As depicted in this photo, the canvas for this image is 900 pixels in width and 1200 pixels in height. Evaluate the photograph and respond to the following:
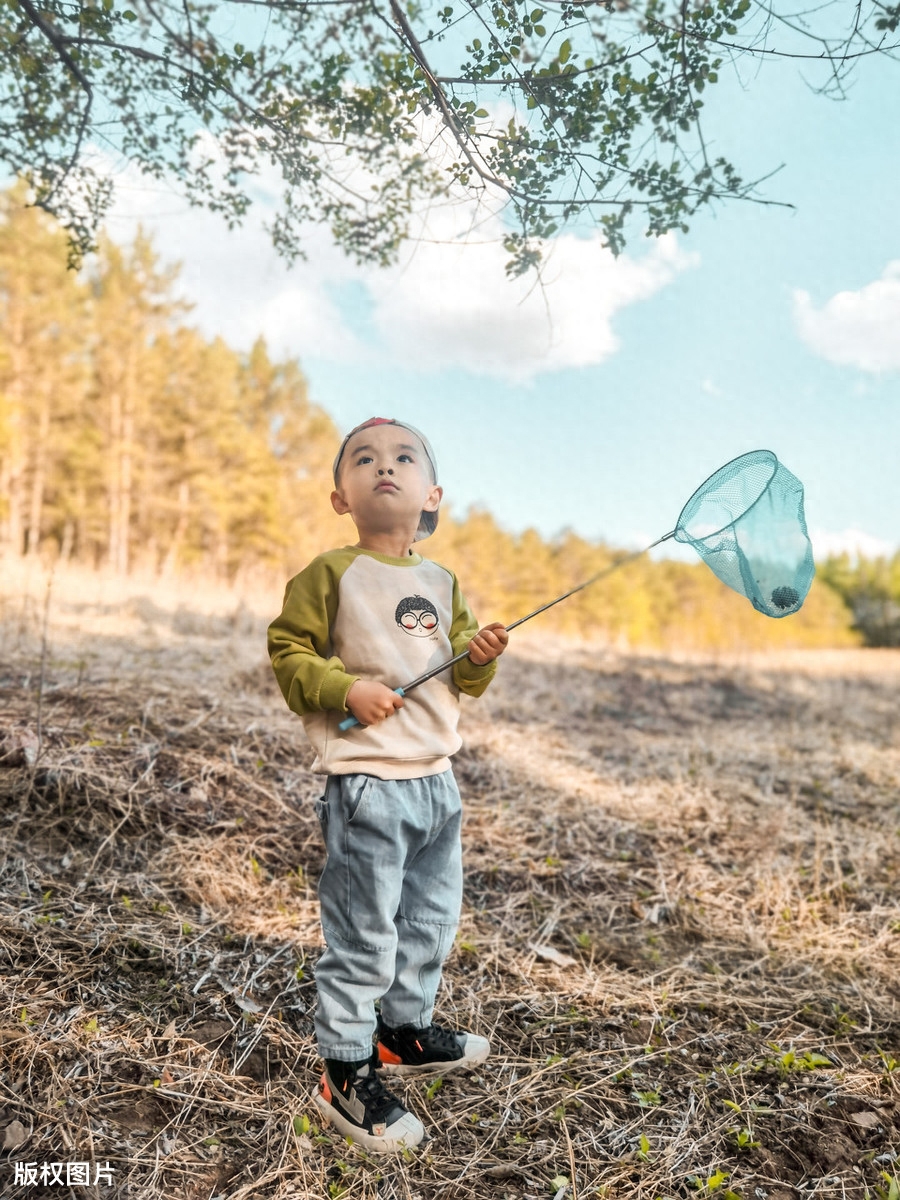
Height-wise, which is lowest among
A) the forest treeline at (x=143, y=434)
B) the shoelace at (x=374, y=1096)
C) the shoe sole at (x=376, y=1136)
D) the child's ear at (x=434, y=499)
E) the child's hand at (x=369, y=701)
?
the shoe sole at (x=376, y=1136)

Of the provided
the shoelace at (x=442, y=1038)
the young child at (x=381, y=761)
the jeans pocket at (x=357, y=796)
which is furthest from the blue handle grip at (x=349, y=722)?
the shoelace at (x=442, y=1038)

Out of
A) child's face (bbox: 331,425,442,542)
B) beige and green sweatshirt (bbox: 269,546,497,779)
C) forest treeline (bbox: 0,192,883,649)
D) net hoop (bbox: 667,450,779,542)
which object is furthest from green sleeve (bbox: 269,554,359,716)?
forest treeline (bbox: 0,192,883,649)

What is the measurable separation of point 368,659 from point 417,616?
0.19 metres

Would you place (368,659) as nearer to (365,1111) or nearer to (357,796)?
(357,796)

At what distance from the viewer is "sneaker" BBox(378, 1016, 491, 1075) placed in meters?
2.11

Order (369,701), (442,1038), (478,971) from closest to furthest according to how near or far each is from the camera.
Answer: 1. (369,701)
2. (442,1038)
3. (478,971)

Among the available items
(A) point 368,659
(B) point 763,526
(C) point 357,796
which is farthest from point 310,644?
(B) point 763,526

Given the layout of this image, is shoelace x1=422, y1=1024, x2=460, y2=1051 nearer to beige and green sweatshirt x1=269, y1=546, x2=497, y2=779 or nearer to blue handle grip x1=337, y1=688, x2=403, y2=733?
beige and green sweatshirt x1=269, y1=546, x2=497, y2=779

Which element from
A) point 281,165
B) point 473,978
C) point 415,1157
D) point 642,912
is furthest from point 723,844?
point 281,165

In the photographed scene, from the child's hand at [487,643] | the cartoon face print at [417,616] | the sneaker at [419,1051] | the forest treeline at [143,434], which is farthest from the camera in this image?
the forest treeline at [143,434]

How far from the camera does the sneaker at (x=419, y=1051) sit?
2.11m

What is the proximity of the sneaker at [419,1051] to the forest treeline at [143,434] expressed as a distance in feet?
59.9

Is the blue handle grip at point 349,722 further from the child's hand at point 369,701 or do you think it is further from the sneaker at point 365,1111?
the sneaker at point 365,1111

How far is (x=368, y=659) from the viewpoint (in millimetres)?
1919
